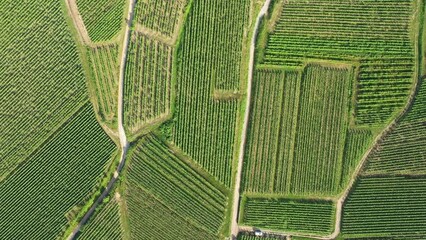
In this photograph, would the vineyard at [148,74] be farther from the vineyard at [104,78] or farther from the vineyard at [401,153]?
the vineyard at [401,153]

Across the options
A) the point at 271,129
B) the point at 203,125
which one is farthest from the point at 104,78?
the point at 271,129

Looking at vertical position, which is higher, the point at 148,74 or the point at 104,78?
the point at 148,74

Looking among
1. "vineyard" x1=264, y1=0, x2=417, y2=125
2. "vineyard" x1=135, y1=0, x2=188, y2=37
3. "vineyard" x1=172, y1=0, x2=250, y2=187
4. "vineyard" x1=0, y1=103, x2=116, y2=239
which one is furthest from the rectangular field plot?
"vineyard" x1=0, y1=103, x2=116, y2=239

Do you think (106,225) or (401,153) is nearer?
(401,153)

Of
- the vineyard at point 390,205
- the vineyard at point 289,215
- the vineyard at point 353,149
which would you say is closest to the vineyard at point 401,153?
the vineyard at point 390,205

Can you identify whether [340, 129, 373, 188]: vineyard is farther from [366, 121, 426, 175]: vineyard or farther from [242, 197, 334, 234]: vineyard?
[242, 197, 334, 234]: vineyard

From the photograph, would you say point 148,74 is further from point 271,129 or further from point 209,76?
point 271,129
